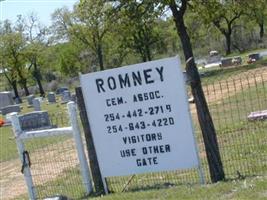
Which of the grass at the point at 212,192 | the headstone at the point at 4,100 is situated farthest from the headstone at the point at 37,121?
the headstone at the point at 4,100

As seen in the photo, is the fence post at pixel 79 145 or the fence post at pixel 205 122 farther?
the fence post at pixel 79 145

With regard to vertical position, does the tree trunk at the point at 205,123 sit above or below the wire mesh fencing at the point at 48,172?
above

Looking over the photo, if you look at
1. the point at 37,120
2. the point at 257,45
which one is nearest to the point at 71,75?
the point at 257,45

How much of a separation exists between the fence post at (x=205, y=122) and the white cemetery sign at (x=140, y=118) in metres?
0.23

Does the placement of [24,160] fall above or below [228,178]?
above

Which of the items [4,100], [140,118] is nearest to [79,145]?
[140,118]

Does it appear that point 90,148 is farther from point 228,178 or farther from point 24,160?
point 228,178

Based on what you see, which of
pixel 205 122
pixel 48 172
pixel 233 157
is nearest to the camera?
pixel 205 122

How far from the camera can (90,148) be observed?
326 inches

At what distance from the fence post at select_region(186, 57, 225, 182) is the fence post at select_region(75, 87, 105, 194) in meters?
1.77

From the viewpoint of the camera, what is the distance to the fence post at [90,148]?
321 inches

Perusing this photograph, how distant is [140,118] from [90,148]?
1138 millimetres

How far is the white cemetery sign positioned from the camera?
7.34 m

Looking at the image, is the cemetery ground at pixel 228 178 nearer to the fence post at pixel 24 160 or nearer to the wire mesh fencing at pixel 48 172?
the wire mesh fencing at pixel 48 172
